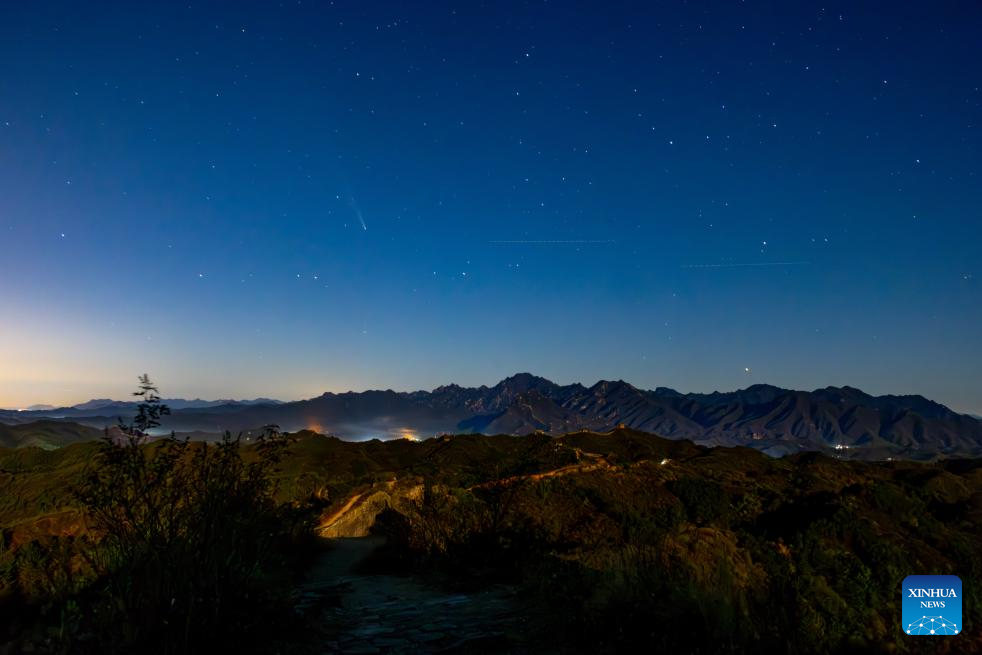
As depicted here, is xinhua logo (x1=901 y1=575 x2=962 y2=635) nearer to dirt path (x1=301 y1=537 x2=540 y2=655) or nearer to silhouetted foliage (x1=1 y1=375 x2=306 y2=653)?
dirt path (x1=301 y1=537 x2=540 y2=655)

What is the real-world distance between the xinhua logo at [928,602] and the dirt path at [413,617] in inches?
181

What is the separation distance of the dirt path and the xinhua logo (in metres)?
4.59

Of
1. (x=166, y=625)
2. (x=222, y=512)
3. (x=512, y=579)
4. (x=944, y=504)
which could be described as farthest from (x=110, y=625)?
(x=944, y=504)

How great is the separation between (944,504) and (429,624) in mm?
38803

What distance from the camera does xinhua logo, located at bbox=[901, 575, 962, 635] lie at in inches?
260

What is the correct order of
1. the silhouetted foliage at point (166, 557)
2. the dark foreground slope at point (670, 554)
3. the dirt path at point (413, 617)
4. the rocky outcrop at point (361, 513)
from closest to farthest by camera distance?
the silhouetted foliage at point (166, 557), the dark foreground slope at point (670, 554), the dirt path at point (413, 617), the rocky outcrop at point (361, 513)

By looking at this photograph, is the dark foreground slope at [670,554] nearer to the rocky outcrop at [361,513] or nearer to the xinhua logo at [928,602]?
the rocky outcrop at [361,513]

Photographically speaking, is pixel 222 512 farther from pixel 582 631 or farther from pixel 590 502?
pixel 590 502

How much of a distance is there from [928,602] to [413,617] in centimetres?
621

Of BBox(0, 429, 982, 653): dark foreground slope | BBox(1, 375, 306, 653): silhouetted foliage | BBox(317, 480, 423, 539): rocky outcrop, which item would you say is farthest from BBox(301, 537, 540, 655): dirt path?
BBox(317, 480, 423, 539): rocky outcrop

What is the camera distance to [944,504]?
33.1m

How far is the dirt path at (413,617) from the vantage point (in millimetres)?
5746

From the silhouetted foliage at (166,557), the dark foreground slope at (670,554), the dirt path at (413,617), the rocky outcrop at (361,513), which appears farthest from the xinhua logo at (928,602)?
the rocky outcrop at (361,513)

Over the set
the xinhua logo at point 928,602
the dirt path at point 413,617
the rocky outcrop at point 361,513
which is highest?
the xinhua logo at point 928,602
